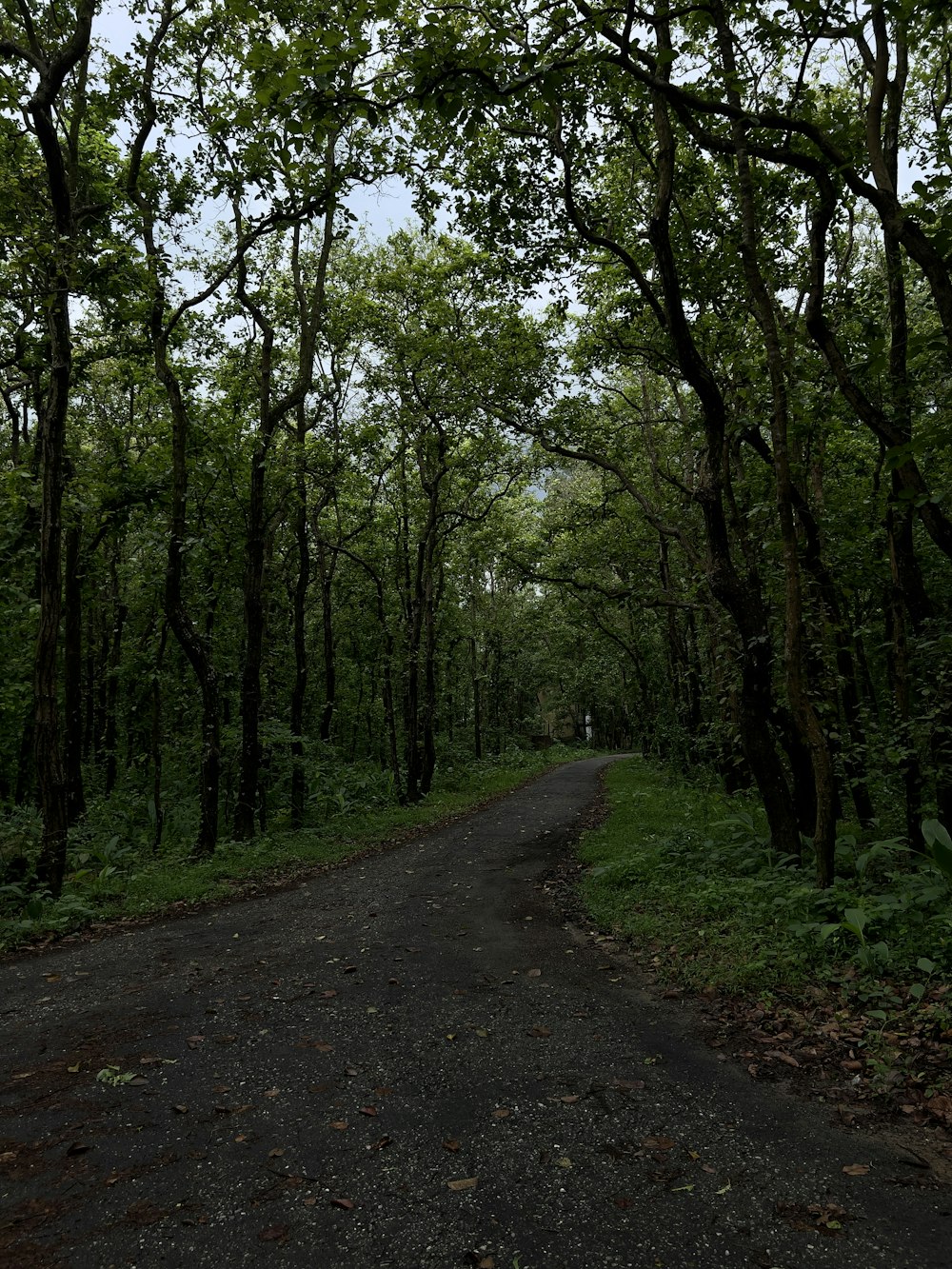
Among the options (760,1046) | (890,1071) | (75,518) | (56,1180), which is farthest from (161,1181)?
(75,518)

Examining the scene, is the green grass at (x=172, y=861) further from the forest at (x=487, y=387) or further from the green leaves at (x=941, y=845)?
the green leaves at (x=941, y=845)

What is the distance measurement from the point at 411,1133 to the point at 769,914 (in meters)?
4.08

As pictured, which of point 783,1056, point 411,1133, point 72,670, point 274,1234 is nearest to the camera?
point 274,1234

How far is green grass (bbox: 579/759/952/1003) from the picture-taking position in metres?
5.05

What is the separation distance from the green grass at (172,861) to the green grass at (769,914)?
5.44 m

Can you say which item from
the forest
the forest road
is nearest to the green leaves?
the forest

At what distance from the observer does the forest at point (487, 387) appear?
603 centimetres

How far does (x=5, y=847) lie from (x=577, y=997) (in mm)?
8034

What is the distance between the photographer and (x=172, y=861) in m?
11.6

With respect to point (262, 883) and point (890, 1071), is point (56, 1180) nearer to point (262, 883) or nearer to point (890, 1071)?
point (890, 1071)

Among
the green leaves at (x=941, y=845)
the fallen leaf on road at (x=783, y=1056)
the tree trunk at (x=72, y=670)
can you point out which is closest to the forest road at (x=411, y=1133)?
the fallen leaf on road at (x=783, y=1056)

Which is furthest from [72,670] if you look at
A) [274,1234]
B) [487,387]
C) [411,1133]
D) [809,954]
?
[809,954]

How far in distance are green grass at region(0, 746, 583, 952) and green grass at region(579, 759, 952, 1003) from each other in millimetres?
5441

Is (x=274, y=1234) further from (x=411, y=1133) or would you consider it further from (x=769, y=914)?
(x=769, y=914)
